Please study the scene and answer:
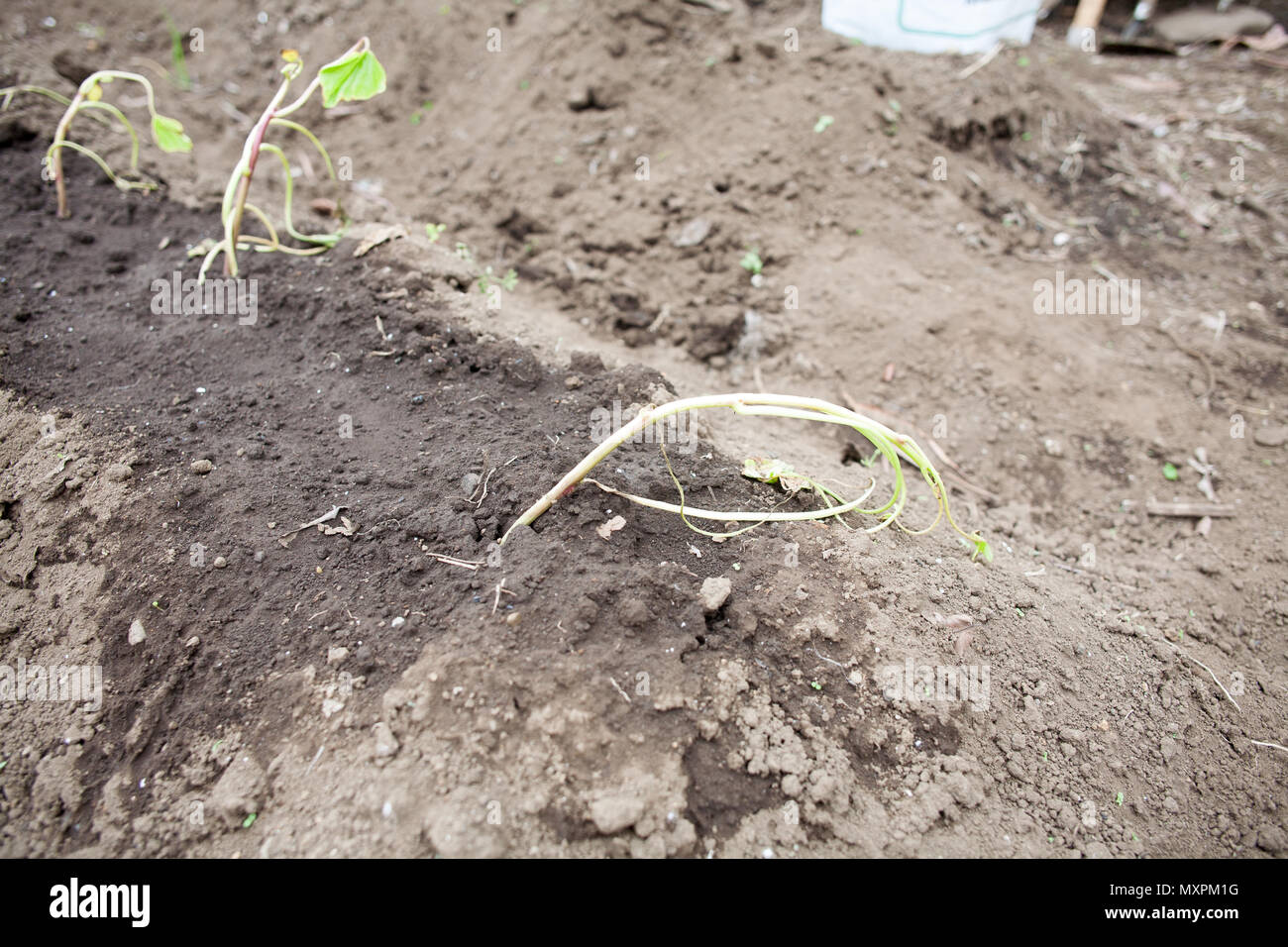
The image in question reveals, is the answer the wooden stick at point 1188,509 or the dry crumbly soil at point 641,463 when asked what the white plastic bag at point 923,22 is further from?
the wooden stick at point 1188,509

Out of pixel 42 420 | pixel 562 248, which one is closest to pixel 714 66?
pixel 562 248

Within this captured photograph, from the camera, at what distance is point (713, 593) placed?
199 cm

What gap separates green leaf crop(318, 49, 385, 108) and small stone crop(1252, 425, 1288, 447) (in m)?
4.02

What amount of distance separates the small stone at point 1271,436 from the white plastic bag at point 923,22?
2.99 metres

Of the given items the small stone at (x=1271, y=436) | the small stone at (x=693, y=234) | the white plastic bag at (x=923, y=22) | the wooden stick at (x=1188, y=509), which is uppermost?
the white plastic bag at (x=923, y=22)

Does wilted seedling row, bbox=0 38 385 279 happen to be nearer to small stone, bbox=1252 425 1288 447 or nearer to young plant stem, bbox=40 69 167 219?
young plant stem, bbox=40 69 167 219

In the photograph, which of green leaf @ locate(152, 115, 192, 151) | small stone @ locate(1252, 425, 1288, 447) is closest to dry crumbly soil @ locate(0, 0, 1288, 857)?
small stone @ locate(1252, 425, 1288, 447)

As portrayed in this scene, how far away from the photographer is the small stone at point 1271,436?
3.24m

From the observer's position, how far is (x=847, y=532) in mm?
2291

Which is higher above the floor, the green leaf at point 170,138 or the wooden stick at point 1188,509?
the green leaf at point 170,138

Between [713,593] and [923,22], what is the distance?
14.5 ft

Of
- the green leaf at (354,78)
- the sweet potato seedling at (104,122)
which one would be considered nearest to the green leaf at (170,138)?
the sweet potato seedling at (104,122)

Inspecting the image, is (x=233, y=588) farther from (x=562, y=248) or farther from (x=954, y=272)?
(x=954, y=272)

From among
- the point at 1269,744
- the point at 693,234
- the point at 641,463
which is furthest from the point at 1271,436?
the point at 641,463
